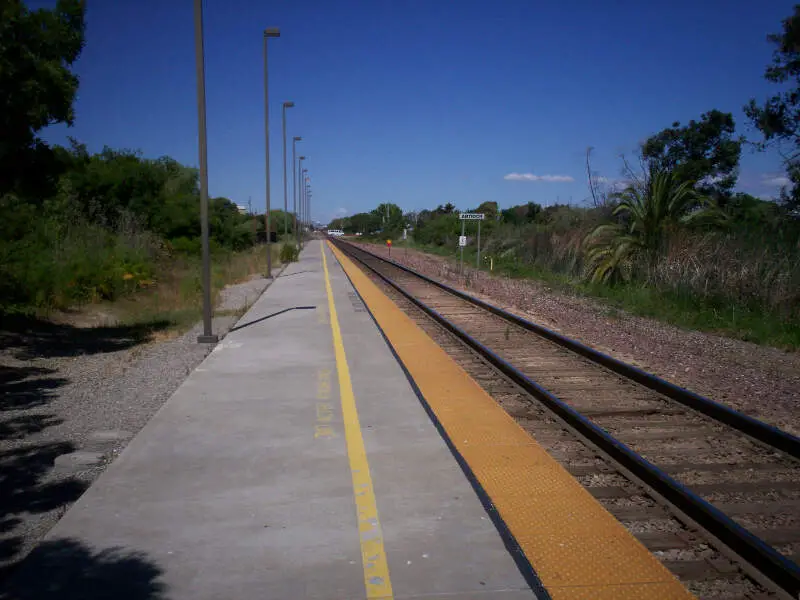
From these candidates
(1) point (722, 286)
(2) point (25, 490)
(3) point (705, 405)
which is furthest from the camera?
(1) point (722, 286)

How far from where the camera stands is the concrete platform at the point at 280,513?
11.1 feet

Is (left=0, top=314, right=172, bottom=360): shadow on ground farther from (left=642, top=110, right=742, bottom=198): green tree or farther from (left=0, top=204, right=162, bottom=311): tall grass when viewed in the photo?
(left=642, top=110, right=742, bottom=198): green tree

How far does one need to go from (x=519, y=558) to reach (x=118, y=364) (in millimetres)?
7501

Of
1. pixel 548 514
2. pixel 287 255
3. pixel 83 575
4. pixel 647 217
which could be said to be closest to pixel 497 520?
pixel 548 514

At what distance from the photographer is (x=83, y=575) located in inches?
136

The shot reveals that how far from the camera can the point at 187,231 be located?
31859 millimetres

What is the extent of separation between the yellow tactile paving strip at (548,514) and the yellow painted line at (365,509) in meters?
0.85

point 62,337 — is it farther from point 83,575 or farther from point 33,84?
point 83,575

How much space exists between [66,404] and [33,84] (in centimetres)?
443

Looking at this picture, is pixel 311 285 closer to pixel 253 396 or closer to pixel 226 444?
pixel 253 396

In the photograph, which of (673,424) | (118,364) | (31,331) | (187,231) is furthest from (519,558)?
(187,231)

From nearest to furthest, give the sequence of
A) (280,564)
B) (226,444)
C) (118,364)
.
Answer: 1. (280,564)
2. (226,444)
3. (118,364)

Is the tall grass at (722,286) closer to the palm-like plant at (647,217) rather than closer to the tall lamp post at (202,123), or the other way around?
the palm-like plant at (647,217)

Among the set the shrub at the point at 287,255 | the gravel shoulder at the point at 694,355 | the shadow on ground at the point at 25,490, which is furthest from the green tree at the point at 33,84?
the shrub at the point at 287,255
